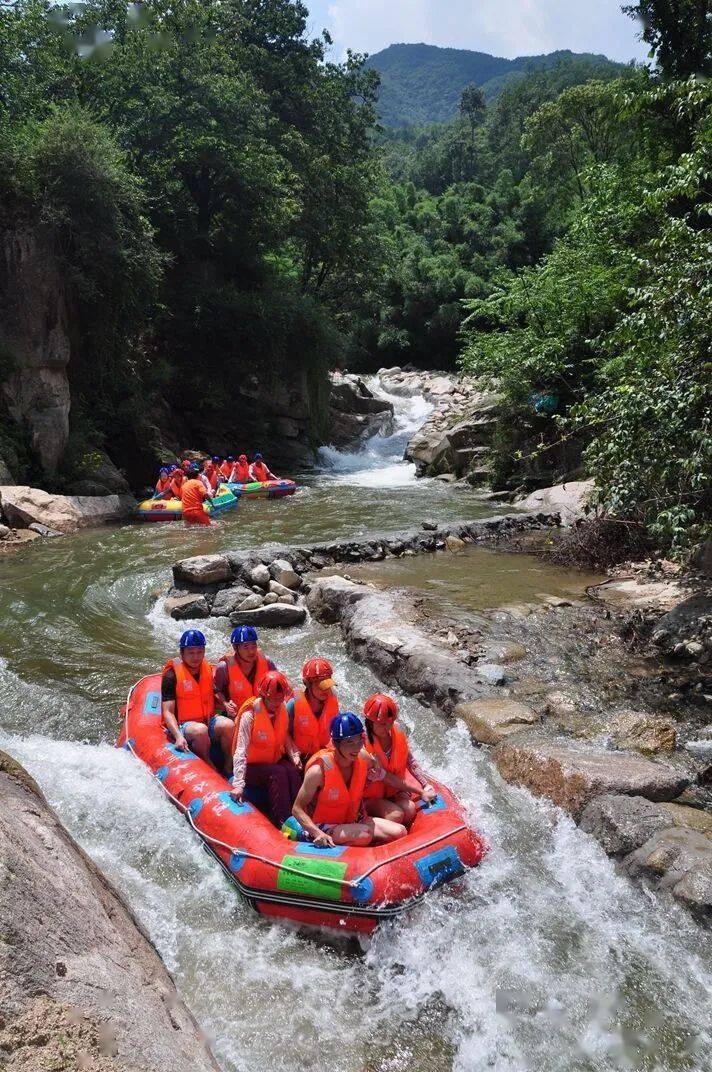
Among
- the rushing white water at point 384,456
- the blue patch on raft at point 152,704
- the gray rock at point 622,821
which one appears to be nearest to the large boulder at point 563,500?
the rushing white water at point 384,456

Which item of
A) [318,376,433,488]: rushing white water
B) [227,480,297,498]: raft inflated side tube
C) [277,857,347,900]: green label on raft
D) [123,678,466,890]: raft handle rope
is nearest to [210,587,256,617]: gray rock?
[123,678,466,890]: raft handle rope

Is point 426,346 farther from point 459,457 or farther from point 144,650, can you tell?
point 144,650

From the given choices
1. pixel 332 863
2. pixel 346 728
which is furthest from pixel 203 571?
pixel 332 863

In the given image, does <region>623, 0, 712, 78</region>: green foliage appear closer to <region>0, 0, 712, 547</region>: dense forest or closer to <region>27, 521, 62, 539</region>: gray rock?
<region>0, 0, 712, 547</region>: dense forest

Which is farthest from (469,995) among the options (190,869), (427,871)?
(190,869)

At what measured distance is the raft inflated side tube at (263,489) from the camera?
17.0 m

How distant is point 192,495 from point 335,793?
10.3 meters

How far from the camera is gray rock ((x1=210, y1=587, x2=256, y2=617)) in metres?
8.86

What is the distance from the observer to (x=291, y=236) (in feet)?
82.5

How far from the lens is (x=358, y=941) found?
12.4ft

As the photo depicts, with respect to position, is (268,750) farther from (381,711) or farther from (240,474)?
(240,474)

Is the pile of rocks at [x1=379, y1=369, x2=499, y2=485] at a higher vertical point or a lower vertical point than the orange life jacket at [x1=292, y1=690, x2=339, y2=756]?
lower

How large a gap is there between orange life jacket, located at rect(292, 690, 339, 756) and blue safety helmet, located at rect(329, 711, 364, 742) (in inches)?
27.7

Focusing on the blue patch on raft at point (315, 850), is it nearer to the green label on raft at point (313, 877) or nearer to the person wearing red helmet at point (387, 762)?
the green label on raft at point (313, 877)
